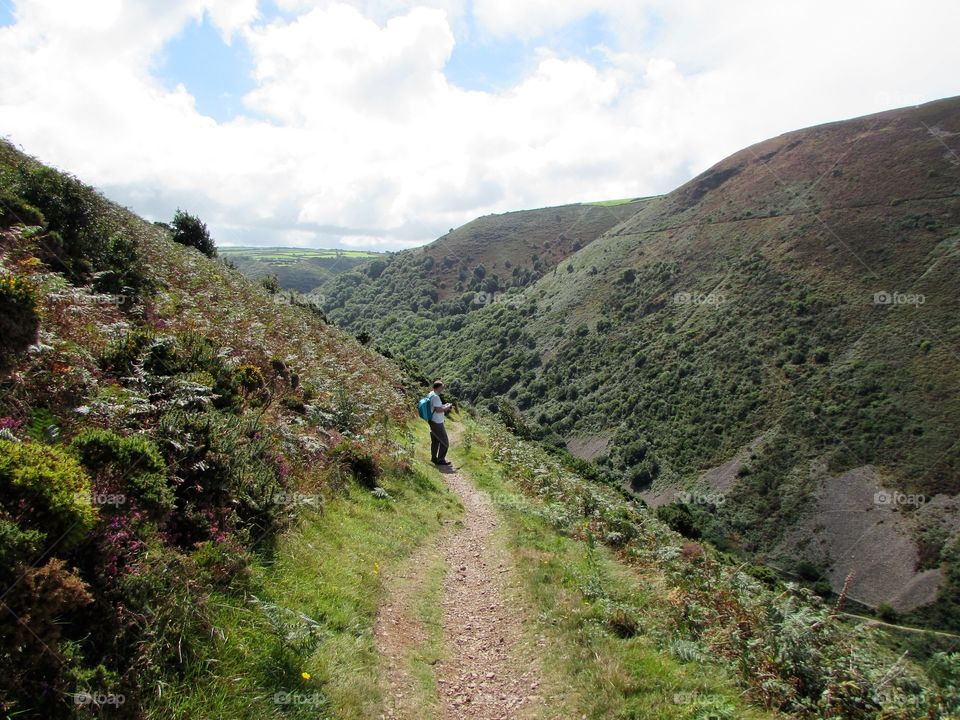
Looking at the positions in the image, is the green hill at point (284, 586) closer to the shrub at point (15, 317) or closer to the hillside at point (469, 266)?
the shrub at point (15, 317)

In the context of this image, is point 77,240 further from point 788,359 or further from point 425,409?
point 788,359

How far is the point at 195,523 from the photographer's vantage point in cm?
547

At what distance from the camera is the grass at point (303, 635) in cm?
404

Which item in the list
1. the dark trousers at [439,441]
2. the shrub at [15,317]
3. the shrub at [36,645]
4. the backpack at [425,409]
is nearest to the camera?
the shrub at [36,645]

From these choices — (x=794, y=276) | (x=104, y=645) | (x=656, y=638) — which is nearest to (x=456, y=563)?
(x=656, y=638)

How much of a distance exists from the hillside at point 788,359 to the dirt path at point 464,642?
108 feet

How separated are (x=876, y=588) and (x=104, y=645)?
63.0 meters

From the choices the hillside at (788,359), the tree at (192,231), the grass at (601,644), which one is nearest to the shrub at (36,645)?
the grass at (601,644)

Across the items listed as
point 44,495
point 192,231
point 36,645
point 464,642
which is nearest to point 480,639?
point 464,642

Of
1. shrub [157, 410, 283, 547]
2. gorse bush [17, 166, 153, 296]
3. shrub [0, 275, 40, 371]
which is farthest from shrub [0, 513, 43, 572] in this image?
gorse bush [17, 166, 153, 296]

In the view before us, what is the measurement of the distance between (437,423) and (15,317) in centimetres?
981

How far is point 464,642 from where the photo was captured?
6.44 metres

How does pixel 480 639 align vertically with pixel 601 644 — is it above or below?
below

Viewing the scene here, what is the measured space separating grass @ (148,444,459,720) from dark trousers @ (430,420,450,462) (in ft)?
21.6
